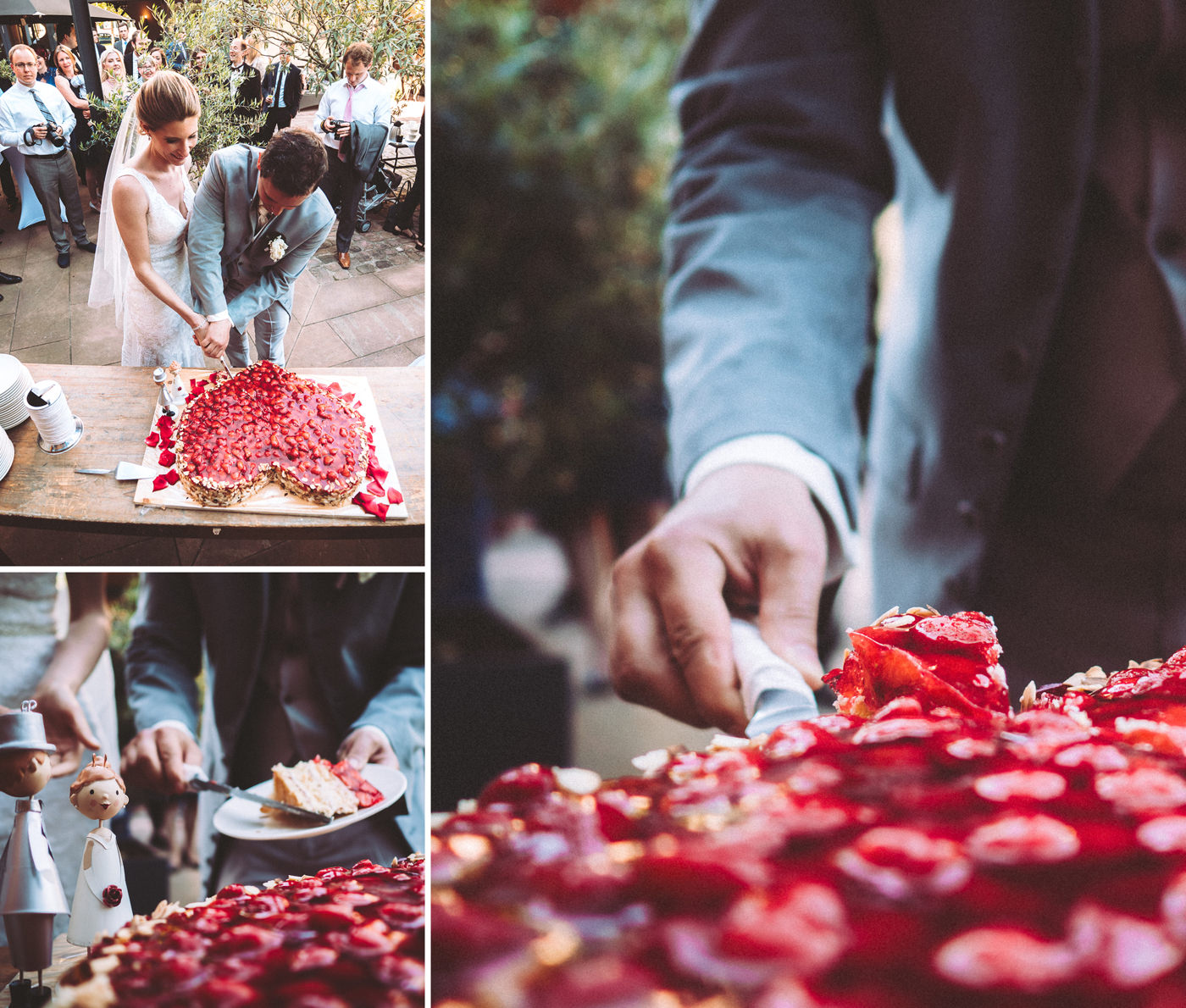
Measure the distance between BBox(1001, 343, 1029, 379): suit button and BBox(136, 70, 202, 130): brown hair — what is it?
4.85 feet

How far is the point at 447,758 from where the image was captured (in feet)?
4.17

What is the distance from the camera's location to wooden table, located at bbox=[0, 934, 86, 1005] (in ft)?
3.82

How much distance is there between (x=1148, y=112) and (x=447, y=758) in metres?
1.58

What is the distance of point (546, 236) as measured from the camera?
1.28m

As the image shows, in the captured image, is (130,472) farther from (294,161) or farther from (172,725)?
(294,161)

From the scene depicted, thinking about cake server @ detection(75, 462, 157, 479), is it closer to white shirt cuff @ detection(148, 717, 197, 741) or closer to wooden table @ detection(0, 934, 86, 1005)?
white shirt cuff @ detection(148, 717, 197, 741)

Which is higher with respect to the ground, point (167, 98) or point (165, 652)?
point (167, 98)

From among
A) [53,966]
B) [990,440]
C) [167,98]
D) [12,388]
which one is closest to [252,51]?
[167,98]

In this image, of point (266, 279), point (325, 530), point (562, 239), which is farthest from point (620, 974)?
point (266, 279)

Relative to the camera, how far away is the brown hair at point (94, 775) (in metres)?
1.25

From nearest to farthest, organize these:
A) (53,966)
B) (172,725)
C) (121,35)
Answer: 1. (53,966)
2. (121,35)
3. (172,725)

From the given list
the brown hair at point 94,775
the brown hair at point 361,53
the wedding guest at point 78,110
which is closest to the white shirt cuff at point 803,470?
the brown hair at point 361,53

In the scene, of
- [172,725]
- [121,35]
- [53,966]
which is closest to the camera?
[53,966]

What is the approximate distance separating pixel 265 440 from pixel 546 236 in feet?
2.19
